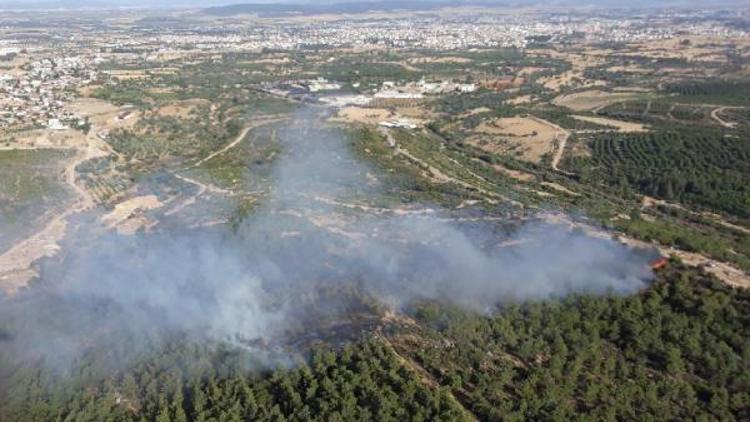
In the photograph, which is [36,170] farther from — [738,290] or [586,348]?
[738,290]

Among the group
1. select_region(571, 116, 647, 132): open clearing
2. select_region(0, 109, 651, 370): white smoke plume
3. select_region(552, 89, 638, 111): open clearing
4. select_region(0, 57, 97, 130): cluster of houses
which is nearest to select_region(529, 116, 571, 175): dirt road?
select_region(571, 116, 647, 132): open clearing

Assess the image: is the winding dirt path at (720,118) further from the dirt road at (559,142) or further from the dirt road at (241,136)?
the dirt road at (241,136)

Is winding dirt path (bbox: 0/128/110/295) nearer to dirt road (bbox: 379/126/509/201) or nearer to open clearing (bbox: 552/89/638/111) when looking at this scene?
dirt road (bbox: 379/126/509/201)

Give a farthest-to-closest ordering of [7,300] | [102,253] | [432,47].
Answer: [432,47]
[102,253]
[7,300]

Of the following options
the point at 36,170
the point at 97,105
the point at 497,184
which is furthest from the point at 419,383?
the point at 97,105

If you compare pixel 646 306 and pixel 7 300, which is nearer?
pixel 646 306

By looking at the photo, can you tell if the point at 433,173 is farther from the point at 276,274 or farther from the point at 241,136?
the point at 276,274

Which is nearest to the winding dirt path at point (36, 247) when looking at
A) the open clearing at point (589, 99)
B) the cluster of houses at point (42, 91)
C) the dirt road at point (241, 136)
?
the dirt road at point (241, 136)
